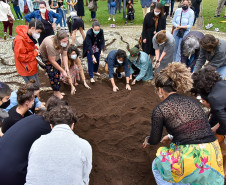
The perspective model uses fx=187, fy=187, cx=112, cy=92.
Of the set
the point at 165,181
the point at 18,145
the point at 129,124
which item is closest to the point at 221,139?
the point at 165,181

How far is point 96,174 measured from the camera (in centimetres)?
240

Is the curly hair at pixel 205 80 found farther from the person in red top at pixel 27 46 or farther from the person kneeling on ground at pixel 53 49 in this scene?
the person in red top at pixel 27 46

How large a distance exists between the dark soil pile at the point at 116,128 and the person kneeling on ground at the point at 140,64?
0.22 m

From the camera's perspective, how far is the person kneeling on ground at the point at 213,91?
5.65ft

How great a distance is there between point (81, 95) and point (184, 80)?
283 centimetres

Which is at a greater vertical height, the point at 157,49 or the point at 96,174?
the point at 157,49

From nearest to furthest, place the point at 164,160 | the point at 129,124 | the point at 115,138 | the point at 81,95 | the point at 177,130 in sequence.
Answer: the point at 177,130, the point at 164,160, the point at 115,138, the point at 129,124, the point at 81,95

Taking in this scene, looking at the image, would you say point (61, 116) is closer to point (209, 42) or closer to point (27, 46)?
point (27, 46)

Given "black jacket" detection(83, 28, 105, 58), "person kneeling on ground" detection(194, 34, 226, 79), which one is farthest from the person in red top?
"person kneeling on ground" detection(194, 34, 226, 79)

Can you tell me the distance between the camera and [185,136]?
159 cm

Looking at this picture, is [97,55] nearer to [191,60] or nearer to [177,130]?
[191,60]

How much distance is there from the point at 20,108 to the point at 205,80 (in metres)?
2.12

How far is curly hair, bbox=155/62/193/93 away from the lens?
5.52 feet

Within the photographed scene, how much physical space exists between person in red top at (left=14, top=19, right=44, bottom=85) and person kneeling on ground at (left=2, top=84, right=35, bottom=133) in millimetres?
1087
